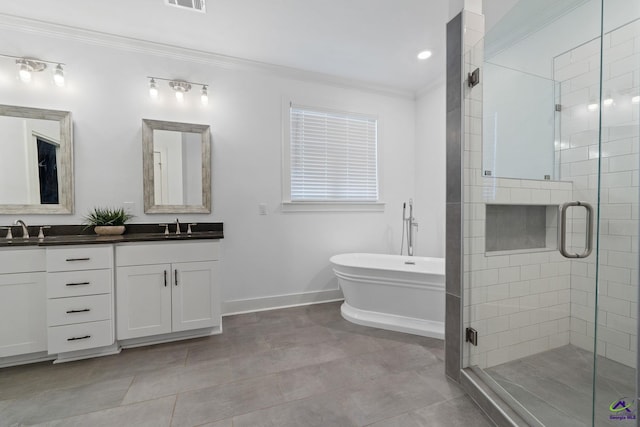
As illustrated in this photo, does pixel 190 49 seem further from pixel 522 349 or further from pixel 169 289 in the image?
pixel 522 349

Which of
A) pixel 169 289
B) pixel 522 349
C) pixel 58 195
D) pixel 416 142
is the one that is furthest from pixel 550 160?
pixel 58 195

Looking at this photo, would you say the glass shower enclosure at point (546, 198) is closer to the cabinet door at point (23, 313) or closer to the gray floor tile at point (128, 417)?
the gray floor tile at point (128, 417)

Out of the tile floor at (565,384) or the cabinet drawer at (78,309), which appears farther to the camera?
the cabinet drawer at (78,309)

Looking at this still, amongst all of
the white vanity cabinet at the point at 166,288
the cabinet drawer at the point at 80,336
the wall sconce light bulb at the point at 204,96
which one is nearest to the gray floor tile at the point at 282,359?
the white vanity cabinet at the point at 166,288

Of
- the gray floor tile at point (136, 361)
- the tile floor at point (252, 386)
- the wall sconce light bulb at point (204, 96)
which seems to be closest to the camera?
the tile floor at point (252, 386)

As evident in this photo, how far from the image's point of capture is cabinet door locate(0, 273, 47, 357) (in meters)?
1.87

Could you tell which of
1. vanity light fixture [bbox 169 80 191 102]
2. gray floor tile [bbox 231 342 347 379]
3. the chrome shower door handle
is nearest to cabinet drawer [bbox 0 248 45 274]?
gray floor tile [bbox 231 342 347 379]

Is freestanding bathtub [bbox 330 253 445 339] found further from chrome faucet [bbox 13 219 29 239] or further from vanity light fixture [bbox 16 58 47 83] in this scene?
vanity light fixture [bbox 16 58 47 83]

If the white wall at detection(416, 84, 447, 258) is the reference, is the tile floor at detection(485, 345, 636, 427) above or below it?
below

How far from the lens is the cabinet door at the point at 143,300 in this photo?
2.12m

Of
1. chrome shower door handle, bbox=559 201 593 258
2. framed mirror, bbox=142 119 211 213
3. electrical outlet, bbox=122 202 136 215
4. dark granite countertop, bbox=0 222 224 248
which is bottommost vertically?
dark granite countertop, bbox=0 222 224 248

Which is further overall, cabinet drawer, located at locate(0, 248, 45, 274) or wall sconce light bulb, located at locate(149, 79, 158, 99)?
wall sconce light bulb, located at locate(149, 79, 158, 99)

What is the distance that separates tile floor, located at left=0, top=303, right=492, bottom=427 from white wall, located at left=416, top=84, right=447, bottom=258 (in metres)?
1.45

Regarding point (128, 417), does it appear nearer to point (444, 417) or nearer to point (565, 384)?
point (444, 417)
